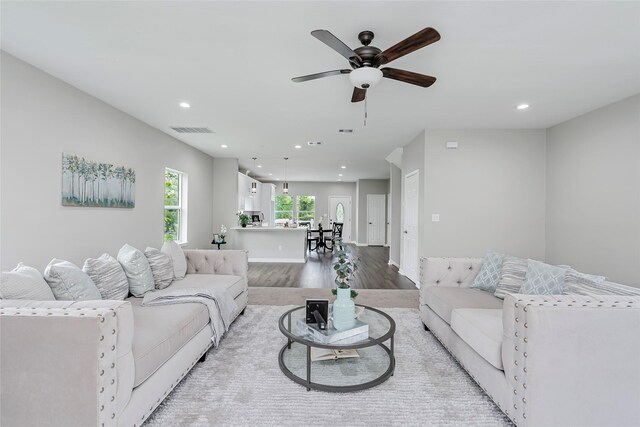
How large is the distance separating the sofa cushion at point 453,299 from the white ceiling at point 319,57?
2.11 m

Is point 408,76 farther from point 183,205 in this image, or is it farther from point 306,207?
point 306,207

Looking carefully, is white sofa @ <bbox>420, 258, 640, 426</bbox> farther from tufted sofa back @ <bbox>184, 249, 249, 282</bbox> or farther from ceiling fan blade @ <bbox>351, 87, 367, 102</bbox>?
tufted sofa back @ <bbox>184, 249, 249, 282</bbox>

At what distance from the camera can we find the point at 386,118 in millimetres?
3947

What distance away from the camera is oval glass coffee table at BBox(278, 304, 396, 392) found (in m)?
1.92

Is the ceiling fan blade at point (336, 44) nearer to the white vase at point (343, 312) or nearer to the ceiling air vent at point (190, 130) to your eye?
the white vase at point (343, 312)

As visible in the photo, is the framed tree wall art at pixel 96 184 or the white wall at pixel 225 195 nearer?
the framed tree wall art at pixel 96 184

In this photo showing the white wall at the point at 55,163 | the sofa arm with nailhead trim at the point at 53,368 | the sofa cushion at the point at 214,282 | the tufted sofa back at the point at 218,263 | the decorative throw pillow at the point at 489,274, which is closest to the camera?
the sofa arm with nailhead trim at the point at 53,368

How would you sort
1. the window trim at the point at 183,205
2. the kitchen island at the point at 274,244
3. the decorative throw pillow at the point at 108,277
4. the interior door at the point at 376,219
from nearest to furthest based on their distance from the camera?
the decorative throw pillow at the point at 108,277 < the window trim at the point at 183,205 < the kitchen island at the point at 274,244 < the interior door at the point at 376,219

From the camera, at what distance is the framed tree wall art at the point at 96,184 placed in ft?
9.57

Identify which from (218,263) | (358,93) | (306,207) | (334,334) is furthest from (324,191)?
(334,334)

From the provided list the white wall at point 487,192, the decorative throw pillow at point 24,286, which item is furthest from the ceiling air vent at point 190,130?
the white wall at point 487,192

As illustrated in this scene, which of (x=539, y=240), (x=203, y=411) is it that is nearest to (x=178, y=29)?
(x=203, y=411)

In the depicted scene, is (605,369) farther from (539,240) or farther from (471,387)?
(539,240)

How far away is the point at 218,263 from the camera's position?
342 cm
